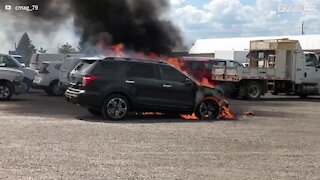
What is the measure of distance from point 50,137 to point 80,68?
4.11 meters

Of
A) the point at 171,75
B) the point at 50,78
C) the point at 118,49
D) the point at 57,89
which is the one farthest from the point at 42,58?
the point at 171,75

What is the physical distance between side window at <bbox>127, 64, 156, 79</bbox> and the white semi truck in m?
9.60

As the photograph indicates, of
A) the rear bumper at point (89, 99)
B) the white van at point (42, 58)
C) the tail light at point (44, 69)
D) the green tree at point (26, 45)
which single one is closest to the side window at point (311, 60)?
the white van at point (42, 58)

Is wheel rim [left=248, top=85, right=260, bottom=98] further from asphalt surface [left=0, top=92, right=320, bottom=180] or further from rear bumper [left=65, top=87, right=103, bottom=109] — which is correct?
rear bumper [left=65, top=87, right=103, bottom=109]

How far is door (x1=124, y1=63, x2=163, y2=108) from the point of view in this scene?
12.8m

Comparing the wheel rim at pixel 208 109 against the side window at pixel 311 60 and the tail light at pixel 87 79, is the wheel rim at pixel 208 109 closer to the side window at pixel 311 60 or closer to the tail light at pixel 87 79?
the tail light at pixel 87 79

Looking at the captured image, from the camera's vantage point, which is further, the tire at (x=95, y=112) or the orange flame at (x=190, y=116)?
the orange flame at (x=190, y=116)

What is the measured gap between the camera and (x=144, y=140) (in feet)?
30.5

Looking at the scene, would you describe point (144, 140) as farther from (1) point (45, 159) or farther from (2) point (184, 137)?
(1) point (45, 159)

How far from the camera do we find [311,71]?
76.9 feet

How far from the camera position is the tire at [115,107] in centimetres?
1247

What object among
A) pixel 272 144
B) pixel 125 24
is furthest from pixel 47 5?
pixel 272 144

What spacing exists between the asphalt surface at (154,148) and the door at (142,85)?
0.48 metres

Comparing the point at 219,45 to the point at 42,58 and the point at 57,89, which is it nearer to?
the point at 42,58
